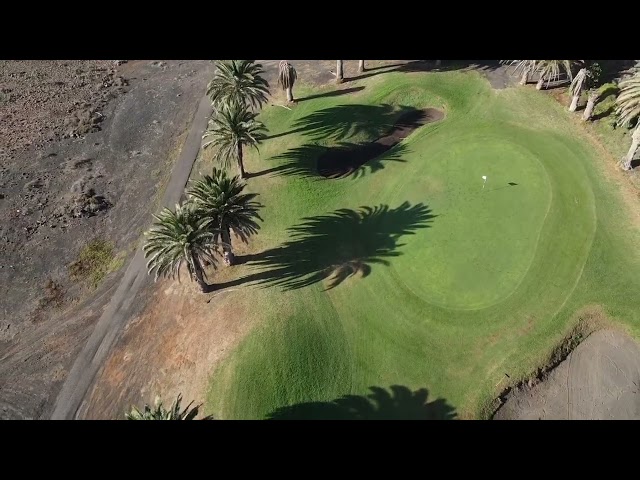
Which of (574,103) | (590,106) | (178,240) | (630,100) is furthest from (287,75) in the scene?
(630,100)

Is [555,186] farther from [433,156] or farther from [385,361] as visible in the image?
[385,361]

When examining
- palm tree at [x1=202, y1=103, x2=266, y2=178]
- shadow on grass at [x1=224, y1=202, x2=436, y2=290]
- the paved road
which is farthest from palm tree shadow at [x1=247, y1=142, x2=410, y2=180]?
the paved road

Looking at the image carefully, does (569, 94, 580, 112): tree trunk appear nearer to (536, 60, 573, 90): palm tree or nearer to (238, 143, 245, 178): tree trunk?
(536, 60, 573, 90): palm tree

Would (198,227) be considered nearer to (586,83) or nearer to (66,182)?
Answer: (66,182)

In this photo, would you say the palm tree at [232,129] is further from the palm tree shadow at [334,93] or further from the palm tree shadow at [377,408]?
the palm tree shadow at [377,408]

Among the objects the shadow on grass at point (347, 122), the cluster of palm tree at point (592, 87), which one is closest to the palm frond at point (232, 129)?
the shadow on grass at point (347, 122)

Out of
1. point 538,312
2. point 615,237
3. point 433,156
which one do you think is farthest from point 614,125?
point 538,312

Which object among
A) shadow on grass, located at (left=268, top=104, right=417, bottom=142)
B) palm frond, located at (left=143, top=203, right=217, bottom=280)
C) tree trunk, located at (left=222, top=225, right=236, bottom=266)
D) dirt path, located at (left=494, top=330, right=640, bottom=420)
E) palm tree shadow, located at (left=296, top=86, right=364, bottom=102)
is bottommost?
dirt path, located at (left=494, top=330, right=640, bottom=420)
